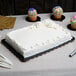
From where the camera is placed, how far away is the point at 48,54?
87 cm

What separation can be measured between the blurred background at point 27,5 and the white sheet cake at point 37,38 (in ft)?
1.01

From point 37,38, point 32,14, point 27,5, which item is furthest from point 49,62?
point 27,5

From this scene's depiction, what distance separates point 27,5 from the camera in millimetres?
1249

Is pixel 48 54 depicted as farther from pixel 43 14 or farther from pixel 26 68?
pixel 43 14

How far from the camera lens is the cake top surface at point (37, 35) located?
0.86 meters

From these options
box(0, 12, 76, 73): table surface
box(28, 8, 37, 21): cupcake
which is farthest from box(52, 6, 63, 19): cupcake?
box(0, 12, 76, 73): table surface

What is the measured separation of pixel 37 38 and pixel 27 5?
1.38 feet

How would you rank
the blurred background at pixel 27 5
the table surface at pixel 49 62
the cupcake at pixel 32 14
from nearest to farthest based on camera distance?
the table surface at pixel 49 62 < the cupcake at pixel 32 14 < the blurred background at pixel 27 5

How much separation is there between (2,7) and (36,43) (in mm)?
482

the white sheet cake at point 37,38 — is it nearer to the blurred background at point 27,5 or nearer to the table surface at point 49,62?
the table surface at point 49,62

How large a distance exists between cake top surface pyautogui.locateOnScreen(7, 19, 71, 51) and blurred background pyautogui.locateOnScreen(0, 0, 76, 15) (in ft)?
0.99

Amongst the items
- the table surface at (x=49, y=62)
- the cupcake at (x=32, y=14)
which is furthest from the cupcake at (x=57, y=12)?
the table surface at (x=49, y=62)

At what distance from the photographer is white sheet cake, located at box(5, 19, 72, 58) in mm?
840

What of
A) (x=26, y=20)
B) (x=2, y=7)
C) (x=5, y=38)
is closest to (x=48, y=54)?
(x=5, y=38)
